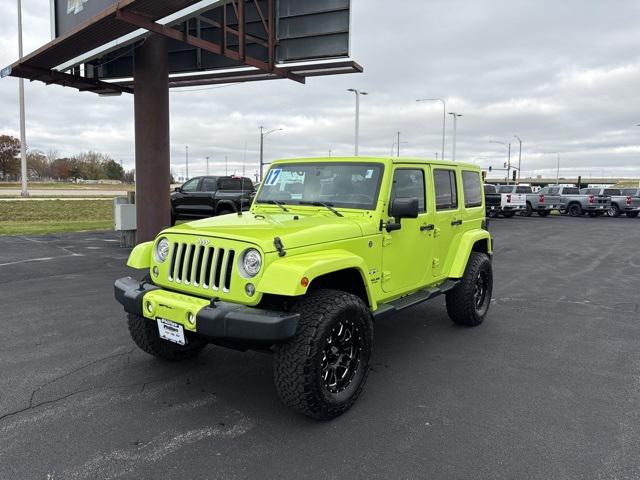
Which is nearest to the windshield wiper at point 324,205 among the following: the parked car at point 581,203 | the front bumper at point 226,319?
the front bumper at point 226,319

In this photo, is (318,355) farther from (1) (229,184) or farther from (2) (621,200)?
(2) (621,200)

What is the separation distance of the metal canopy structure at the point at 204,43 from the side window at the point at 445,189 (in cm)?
561

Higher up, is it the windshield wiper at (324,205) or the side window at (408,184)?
the side window at (408,184)

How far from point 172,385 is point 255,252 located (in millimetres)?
1531

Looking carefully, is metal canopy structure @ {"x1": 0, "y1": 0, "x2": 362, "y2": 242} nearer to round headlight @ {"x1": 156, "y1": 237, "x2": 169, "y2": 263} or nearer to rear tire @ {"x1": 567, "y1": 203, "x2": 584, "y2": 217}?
round headlight @ {"x1": 156, "y1": 237, "x2": 169, "y2": 263}

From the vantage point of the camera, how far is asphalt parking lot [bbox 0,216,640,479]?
3.06 meters

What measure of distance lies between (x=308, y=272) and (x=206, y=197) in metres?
14.0

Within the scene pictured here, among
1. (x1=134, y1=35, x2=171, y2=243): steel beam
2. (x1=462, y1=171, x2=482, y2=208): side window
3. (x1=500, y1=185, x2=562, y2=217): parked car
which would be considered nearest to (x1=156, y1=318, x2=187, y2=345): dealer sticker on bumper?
(x1=462, y1=171, x2=482, y2=208): side window

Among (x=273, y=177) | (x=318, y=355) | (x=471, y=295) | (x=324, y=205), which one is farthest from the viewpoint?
(x=471, y=295)

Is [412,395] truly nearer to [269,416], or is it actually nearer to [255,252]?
[269,416]

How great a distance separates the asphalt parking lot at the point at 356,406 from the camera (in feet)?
10.1

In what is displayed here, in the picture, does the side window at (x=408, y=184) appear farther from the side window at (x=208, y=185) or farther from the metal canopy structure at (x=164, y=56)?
the side window at (x=208, y=185)

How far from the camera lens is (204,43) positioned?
1016 centimetres

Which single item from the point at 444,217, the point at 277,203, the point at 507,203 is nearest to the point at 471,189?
the point at 444,217
